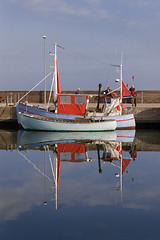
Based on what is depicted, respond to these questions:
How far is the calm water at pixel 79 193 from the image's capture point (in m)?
5.80

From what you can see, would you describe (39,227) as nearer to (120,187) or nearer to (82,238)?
(82,238)

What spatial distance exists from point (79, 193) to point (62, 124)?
43.1ft

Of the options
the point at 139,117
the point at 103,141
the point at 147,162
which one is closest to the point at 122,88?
the point at 139,117

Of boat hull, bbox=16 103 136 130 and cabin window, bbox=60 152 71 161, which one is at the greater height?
boat hull, bbox=16 103 136 130

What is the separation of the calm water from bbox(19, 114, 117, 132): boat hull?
6.25m

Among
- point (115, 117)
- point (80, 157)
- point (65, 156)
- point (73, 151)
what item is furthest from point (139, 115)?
point (65, 156)

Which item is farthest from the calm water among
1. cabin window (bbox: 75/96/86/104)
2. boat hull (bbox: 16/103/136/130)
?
cabin window (bbox: 75/96/86/104)

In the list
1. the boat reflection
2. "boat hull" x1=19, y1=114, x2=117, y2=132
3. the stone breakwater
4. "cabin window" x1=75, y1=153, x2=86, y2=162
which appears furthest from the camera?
the stone breakwater

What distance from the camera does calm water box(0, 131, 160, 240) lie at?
5.80 metres

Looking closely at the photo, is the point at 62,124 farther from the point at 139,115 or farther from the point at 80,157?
the point at 80,157

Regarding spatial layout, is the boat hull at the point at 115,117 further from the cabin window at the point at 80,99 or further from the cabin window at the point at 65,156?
the cabin window at the point at 65,156

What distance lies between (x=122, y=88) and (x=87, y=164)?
12.8 meters

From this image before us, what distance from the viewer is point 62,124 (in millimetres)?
20984

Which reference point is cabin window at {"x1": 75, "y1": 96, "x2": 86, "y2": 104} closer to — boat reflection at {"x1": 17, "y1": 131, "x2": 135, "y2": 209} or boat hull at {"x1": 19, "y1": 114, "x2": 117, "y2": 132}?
boat hull at {"x1": 19, "y1": 114, "x2": 117, "y2": 132}
